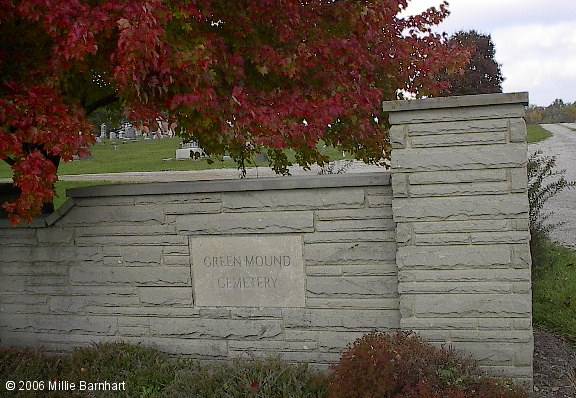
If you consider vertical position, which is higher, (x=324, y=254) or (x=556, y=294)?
(x=324, y=254)

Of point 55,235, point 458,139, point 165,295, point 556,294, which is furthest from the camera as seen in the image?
point 556,294

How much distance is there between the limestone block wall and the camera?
4.48 m

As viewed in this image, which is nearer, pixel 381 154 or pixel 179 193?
pixel 179 193

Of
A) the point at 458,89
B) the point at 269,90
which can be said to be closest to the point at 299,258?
the point at 269,90

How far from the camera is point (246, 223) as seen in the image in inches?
182

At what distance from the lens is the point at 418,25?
597 cm

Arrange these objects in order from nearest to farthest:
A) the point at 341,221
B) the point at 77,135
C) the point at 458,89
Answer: the point at 77,135 < the point at 341,221 < the point at 458,89

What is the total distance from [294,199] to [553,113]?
79948mm

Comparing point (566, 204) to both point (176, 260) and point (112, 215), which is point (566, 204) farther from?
point (112, 215)

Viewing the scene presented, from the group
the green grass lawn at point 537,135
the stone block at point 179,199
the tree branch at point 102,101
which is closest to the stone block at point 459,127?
the stone block at point 179,199

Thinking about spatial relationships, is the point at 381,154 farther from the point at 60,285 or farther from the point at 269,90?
the point at 60,285

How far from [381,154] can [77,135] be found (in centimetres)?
276

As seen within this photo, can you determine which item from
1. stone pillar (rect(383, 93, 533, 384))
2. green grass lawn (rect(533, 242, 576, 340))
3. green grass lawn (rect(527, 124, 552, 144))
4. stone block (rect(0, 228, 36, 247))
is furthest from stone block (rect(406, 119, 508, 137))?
green grass lawn (rect(527, 124, 552, 144))

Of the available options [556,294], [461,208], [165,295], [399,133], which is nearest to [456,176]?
[461,208]
